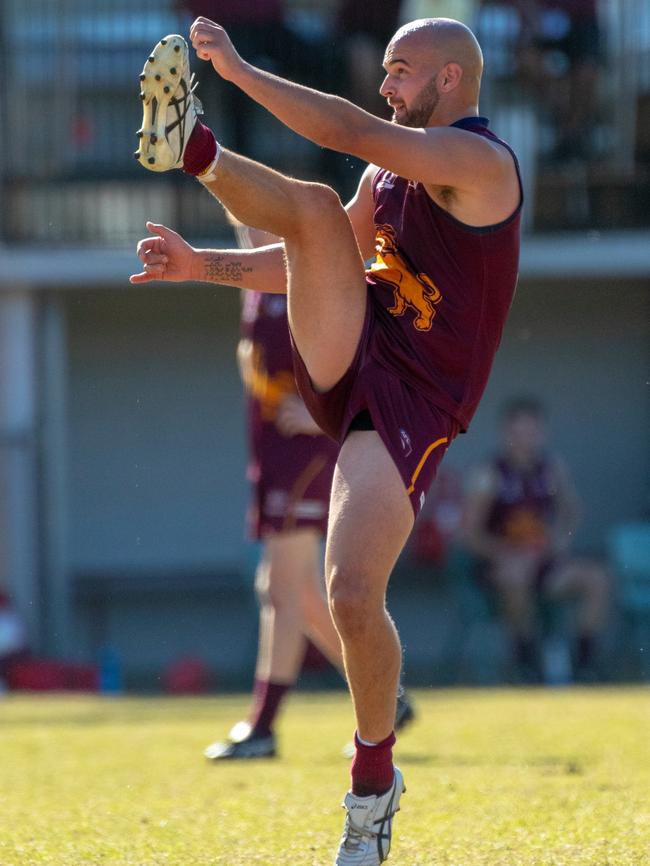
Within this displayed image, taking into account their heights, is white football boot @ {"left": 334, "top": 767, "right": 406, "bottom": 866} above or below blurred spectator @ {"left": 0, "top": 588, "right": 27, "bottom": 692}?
above

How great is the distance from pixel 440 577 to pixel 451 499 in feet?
3.75

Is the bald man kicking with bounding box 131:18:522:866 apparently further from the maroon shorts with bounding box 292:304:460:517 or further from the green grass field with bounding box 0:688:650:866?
the green grass field with bounding box 0:688:650:866

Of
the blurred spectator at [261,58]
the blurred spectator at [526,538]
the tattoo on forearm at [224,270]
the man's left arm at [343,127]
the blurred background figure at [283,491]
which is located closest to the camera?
the man's left arm at [343,127]

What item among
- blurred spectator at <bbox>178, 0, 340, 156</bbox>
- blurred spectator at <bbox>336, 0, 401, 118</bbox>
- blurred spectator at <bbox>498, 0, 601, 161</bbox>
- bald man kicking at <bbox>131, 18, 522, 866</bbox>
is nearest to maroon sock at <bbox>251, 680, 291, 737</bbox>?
bald man kicking at <bbox>131, 18, 522, 866</bbox>

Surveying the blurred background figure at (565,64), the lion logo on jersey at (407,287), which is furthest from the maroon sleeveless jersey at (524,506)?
the lion logo on jersey at (407,287)

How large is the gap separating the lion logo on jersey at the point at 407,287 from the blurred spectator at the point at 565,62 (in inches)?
373

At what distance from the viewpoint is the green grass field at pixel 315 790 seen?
4250mm

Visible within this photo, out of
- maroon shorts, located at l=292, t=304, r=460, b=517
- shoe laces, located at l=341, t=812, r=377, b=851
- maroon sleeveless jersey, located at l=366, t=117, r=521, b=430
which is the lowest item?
shoe laces, located at l=341, t=812, r=377, b=851

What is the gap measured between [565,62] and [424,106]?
378 inches

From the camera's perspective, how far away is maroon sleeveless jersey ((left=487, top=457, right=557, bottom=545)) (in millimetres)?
11992

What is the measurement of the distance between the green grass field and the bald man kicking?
0.59 m

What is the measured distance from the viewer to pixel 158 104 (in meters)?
3.84

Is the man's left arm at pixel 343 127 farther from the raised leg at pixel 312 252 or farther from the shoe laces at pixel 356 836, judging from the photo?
the shoe laces at pixel 356 836

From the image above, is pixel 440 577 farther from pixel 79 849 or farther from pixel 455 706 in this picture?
pixel 79 849
